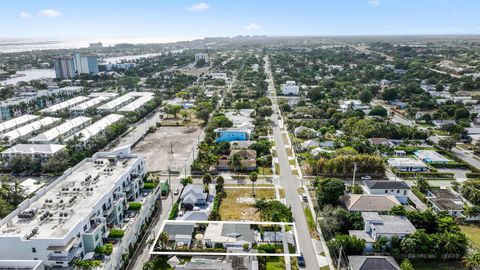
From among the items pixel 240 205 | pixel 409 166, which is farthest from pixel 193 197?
pixel 409 166

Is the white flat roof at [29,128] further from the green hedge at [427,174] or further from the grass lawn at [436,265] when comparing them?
the green hedge at [427,174]

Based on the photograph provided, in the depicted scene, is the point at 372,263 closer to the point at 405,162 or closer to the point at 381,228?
the point at 381,228

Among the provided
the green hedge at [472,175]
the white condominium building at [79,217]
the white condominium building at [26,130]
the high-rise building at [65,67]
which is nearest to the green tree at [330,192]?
the white condominium building at [79,217]

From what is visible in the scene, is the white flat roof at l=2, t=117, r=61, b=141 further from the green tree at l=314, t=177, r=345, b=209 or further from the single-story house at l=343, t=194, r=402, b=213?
the single-story house at l=343, t=194, r=402, b=213

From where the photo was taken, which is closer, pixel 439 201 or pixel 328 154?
pixel 439 201

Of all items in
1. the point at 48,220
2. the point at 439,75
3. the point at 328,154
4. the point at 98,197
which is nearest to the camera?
the point at 48,220

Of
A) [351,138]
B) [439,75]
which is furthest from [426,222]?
[439,75]

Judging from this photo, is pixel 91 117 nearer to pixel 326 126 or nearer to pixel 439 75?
pixel 326 126

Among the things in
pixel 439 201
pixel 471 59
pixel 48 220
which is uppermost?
pixel 471 59
